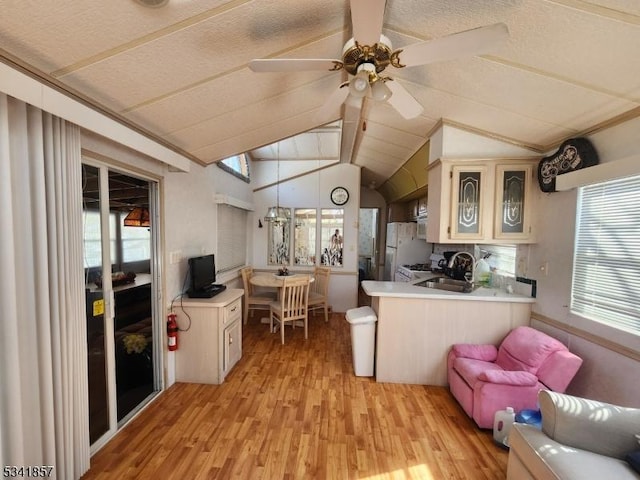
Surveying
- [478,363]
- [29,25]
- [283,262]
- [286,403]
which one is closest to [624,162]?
[478,363]

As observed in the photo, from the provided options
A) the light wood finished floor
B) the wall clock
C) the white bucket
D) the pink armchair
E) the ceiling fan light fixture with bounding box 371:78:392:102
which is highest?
the ceiling fan light fixture with bounding box 371:78:392:102

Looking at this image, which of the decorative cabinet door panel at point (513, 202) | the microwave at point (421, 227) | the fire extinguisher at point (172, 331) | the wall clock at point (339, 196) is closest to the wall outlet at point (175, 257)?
the fire extinguisher at point (172, 331)

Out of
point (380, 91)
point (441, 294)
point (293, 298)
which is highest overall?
point (380, 91)

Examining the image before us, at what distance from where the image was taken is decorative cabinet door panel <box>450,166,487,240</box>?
2631 mm

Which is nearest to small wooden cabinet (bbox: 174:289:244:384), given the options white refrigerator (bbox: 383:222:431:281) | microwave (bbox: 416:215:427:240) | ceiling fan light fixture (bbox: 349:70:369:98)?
ceiling fan light fixture (bbox: 349:70:369:98)

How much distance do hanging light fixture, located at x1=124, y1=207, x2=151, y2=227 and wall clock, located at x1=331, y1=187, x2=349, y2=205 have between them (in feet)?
10.9

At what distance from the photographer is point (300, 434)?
6.54 ft

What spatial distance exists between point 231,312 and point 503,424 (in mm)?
2514

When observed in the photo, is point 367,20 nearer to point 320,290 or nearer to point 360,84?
point 360,84

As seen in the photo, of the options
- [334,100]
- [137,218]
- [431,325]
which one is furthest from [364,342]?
[137,218]

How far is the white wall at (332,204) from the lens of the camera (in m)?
5.08

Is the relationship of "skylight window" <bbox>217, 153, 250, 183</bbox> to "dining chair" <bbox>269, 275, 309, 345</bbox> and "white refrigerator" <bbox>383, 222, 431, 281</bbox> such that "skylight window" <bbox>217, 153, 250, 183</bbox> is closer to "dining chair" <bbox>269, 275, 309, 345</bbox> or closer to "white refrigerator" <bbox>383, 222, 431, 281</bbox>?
"dining chair" <bbox>269, 275, 309, 345</bbox>

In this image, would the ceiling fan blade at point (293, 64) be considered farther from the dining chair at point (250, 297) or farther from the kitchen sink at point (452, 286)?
the dining chair at point (250, 297)

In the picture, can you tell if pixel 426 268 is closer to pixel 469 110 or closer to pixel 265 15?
pixel 469 110
